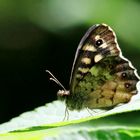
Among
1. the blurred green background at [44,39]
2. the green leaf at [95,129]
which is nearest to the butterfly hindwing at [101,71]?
the green leaf at [95,129]

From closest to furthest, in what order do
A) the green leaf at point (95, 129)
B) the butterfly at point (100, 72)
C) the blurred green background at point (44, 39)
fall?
the green leaf at point (95, 129)
the butterfly at point (100, 72)
the blurred green background at point (44, 39)

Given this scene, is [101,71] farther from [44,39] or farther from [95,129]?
[44,39]

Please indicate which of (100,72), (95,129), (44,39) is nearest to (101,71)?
(100,72)

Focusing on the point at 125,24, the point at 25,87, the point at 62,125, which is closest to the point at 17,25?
the point at 25,87

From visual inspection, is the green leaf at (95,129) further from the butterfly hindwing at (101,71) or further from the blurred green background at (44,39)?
the blurred green background at (44,39)

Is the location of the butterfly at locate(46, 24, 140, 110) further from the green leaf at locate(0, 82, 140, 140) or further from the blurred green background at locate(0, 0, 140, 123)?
the blurred green background at locate(0, 0, 140, 123)

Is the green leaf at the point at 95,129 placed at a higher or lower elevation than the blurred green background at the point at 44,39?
higher

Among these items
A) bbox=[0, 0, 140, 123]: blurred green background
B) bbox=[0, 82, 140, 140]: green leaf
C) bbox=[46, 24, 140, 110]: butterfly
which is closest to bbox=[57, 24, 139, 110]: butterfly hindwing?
bbox=[46, 24, 140, 110]: butterfly

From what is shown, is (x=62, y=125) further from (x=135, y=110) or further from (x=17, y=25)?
(x=17, y=25)
